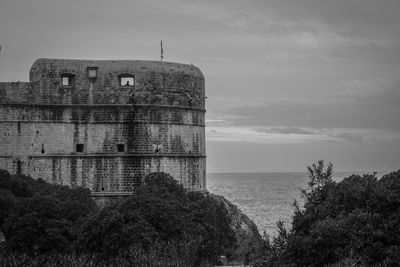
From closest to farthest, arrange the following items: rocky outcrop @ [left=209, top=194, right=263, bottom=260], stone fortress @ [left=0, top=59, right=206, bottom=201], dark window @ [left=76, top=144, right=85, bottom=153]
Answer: stone fortress @ [left=0, top=59, right=206, bottom=201] < dark window @ [left=76, top=144, right=85, bottom=153] < rocky outcrop @ [left=209, top=194, right=263, bottom=260]

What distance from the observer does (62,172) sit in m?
31.1

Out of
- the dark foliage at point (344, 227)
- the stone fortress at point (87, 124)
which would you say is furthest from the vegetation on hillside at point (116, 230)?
the stone fortress at point (87, 124)

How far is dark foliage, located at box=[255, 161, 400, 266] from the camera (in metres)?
13.7

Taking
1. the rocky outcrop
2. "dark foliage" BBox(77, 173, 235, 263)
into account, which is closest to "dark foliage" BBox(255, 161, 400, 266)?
"dark foliage" BBox(77, 173, 235, 263)

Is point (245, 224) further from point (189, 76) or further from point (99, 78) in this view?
point (99, 78)

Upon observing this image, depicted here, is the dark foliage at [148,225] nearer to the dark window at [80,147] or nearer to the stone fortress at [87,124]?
the stone fortress at [87,124]

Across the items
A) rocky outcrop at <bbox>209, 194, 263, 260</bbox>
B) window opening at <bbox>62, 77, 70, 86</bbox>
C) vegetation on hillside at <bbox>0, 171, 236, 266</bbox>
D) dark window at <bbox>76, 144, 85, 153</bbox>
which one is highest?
window opening at <bbox>62, 77, 70, 86</bbox>

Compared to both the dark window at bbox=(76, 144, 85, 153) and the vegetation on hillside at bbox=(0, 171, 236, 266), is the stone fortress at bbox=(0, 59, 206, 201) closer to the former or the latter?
the dark window at bbox=(76, 144, 85, 153)

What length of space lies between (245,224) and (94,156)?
8758 mm

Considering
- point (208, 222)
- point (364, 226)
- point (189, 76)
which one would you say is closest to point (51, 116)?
point (189, 76)

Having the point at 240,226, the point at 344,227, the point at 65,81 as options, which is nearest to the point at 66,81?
the point at 65,81

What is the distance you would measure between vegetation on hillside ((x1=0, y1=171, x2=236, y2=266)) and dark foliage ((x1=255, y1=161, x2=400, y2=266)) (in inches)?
125

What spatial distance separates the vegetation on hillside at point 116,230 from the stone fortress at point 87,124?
5851 mm

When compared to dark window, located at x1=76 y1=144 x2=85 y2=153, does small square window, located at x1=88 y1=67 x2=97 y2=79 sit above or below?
above
